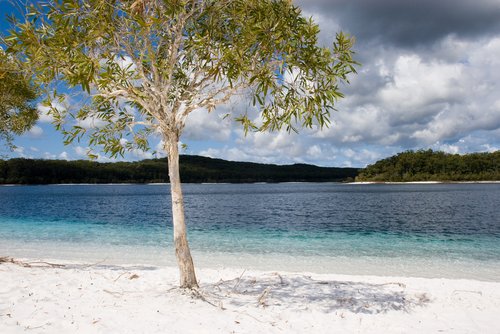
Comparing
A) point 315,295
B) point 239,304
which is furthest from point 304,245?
point 239,304

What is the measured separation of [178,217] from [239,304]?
3209 millimetres

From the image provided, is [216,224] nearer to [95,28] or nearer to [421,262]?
[421,262]

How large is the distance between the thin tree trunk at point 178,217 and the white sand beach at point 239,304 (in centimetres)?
57

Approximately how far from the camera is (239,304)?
10.8m

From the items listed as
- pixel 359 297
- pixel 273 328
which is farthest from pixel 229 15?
pixel 359 297

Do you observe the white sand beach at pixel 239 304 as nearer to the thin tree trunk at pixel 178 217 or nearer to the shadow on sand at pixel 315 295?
the shadow on sand at pixel 315 295

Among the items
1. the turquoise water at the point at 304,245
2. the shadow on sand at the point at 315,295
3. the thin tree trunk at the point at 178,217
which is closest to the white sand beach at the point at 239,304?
the shadow on sand at the point at 315,295

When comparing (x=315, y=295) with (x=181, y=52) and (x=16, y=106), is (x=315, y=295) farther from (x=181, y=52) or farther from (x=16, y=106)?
(x=16, y=106)

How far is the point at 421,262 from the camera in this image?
69.6 feet

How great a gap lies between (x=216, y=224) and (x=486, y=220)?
105 feet

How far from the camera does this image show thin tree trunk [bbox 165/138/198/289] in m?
11.2

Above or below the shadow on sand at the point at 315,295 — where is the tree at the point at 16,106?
above

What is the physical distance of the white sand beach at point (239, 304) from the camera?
346 inches

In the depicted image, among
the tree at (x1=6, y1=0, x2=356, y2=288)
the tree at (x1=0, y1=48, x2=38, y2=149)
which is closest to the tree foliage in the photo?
the tree at (x1=6, y1=0, x2=356, y2=288)
